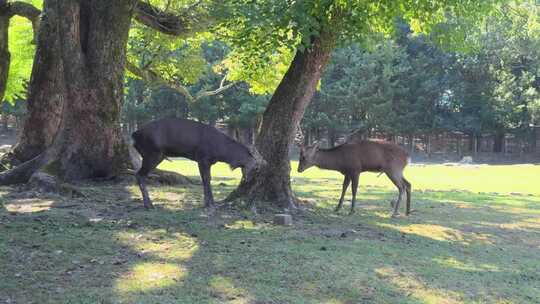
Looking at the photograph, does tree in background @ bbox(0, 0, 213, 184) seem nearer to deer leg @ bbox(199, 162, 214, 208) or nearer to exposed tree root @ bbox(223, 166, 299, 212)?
deer leg @ bbox(199, 162, 214, 208)

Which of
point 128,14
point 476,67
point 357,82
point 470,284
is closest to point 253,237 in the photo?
point 470,284

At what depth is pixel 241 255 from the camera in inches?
255

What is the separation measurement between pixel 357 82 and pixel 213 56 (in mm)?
11013

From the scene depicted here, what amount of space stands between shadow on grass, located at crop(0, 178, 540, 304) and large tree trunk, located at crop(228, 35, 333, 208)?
595 millimetres

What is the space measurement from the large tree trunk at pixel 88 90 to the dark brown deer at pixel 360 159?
3850mm

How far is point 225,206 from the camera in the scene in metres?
9.62

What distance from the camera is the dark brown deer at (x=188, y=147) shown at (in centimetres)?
946

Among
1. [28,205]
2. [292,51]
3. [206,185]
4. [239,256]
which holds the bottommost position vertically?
[239,256]

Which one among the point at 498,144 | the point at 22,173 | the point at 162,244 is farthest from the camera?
the point at 498,144

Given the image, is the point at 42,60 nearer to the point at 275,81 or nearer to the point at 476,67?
the point at 275,81

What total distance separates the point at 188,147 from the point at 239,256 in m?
3.55

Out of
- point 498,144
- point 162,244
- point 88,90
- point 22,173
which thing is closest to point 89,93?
point 88,90

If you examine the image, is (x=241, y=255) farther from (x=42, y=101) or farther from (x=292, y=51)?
(x=42, y=101)

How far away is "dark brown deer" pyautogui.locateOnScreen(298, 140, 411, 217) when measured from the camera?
11.6 meters
